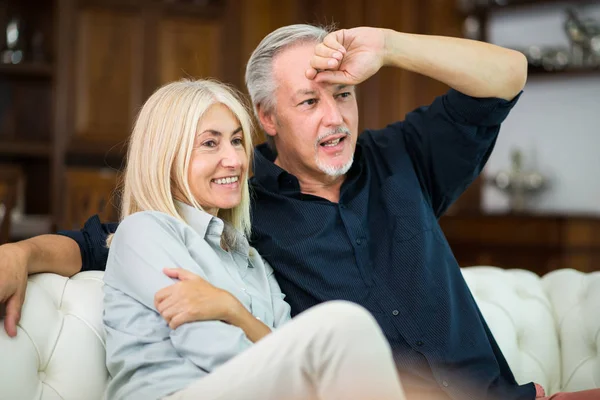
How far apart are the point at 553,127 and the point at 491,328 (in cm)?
272

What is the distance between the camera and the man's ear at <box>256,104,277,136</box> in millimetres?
2148

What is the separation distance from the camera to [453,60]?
187 cm

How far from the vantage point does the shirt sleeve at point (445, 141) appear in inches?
76.2

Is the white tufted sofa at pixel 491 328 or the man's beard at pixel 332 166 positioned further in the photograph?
the man's beard at pixel 332 166

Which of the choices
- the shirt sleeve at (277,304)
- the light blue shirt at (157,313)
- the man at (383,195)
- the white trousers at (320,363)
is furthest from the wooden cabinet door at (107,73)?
the white trousers at (320,363)

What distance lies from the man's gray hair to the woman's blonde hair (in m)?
0.40

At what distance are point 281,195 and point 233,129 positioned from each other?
287 mm

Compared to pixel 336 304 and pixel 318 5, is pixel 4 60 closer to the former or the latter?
pixel 318 5

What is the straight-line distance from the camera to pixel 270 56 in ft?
6.92

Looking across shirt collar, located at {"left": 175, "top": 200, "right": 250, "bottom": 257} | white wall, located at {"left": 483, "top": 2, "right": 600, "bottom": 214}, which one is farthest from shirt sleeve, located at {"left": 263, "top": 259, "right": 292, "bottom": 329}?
white wall, located at {"left": 483, "top": 2, "right": 600, "bottom": 214}

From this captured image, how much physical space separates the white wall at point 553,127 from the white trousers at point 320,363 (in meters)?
3.32

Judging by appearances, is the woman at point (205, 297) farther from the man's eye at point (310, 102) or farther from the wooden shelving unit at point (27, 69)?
the wooden shelving unit at point (27, 69)

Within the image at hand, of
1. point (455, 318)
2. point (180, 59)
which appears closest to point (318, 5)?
point (180, 59)

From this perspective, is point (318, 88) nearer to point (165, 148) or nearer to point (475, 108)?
point (475, 108)
